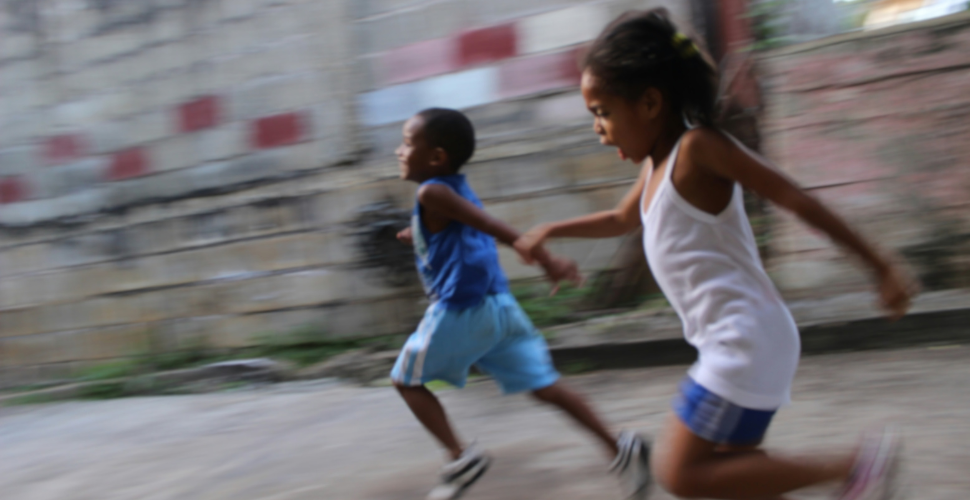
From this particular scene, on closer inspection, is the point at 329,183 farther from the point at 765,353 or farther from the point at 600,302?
the point at 765,353

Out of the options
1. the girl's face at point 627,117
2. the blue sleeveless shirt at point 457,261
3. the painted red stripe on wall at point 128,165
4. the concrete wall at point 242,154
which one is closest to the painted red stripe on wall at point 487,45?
the concrete wall at point 242,154

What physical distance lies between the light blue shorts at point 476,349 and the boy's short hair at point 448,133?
18.7 inches

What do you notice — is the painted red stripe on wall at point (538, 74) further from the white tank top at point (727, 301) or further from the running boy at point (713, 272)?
the white tank top at point (727, 301)

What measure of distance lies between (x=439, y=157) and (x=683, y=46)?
1001 mm

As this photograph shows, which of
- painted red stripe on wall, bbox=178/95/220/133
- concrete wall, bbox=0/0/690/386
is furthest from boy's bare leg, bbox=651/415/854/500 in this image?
painted red stripe on wall, bbox=178/95/220/133

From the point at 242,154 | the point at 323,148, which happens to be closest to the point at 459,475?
the point at 323,148

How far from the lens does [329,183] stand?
4707mm

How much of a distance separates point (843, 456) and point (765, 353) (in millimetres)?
320

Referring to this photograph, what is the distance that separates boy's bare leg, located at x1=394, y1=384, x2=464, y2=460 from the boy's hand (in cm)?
58

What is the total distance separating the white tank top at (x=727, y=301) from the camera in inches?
63.2

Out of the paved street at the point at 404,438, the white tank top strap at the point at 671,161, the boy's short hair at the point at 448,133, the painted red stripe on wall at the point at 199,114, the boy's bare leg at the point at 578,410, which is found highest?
the painted red stripe on wall at the point at 199,114

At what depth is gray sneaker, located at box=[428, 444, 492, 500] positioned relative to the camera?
2.41 m

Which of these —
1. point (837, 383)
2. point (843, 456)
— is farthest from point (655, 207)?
point (837, 383)

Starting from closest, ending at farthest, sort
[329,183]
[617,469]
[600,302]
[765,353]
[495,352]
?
[765,353] < [617,469] < [495,352] < [600,302] < [329,183]
